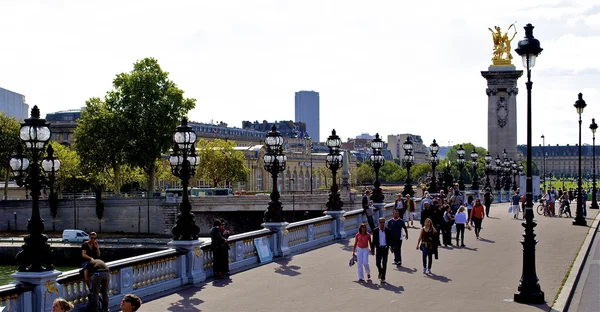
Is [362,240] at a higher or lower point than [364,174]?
higher

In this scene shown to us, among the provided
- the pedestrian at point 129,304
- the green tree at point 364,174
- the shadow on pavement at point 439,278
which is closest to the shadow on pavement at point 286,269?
the shadow on pavement at point 439,278

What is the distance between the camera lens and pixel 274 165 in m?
30.2

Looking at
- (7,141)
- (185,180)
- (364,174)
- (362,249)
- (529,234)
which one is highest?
(7,141)

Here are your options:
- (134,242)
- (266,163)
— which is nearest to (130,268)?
(266,163)

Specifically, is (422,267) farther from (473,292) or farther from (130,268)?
(130,268)

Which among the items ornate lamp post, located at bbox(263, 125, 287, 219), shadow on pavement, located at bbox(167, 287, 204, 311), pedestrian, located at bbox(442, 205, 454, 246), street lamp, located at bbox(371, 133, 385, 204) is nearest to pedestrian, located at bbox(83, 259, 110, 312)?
shadow on pavement, located at bbox(167, 287, 204, 311)

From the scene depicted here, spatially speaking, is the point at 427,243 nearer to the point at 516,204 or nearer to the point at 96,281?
the point at 96,281

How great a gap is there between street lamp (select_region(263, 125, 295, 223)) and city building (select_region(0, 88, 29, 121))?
499 ft

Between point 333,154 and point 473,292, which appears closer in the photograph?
point 473,292

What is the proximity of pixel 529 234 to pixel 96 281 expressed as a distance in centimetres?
997

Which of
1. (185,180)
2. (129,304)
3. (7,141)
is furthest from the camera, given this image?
(7,141)

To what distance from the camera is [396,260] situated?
24547mm

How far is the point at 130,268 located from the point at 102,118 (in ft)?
222

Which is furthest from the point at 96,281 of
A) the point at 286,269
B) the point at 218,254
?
the point at 286,269
